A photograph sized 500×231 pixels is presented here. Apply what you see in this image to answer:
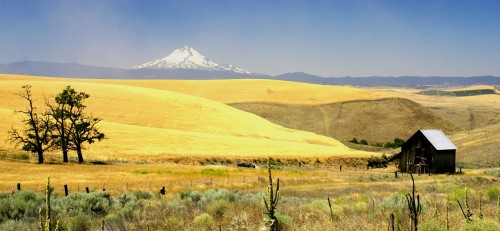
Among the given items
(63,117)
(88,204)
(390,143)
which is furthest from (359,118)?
(88,204)

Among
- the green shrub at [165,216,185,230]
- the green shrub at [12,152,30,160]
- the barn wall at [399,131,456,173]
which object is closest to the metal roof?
the barn wall at [399,131,456,173]

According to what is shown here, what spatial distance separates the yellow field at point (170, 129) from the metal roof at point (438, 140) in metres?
20.0

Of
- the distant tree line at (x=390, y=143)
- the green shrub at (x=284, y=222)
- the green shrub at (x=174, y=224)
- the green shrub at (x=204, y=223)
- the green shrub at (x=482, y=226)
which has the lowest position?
the distant tree line at (x=390, y=143)

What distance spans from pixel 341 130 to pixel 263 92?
5451cm

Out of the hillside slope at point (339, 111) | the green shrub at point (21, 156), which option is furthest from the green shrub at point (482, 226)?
the hillside slope at point (339, 111)

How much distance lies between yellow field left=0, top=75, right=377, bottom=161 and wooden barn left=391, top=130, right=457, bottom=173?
18.2m

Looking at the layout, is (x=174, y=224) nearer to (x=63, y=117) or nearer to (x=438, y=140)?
(x=63, y=117)

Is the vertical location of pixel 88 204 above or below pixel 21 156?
above

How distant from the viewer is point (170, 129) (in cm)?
9250

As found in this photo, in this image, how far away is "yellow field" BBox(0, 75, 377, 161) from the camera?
70312 mm

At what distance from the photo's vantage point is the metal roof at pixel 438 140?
5619 cm

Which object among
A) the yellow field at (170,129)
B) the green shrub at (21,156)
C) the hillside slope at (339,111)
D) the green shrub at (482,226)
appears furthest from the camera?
the hillside slope at (339,111)

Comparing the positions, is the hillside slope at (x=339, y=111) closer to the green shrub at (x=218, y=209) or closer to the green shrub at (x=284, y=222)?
the green shrub at (x=218, y=209)

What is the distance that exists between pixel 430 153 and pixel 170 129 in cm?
5255
